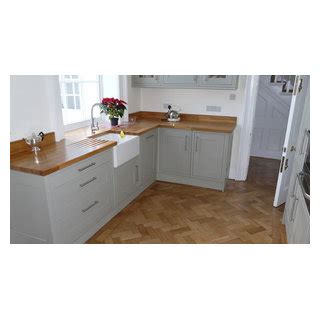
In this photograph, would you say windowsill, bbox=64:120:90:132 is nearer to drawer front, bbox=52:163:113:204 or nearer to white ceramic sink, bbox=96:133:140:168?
white ceramic sink, bbox=96:133:140:168

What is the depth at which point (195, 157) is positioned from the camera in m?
3.57

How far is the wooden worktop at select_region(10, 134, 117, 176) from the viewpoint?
1.87 m

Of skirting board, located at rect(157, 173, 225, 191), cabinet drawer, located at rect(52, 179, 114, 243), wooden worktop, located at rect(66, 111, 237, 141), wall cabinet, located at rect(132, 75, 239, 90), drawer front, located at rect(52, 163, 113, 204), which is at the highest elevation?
wall cabinet, located at rect(132, 75, 239, 90)

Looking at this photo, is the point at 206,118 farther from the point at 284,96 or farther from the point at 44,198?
the point at 44,198

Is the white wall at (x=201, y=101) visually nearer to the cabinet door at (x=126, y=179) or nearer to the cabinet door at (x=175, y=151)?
the cabinet door at (x=175, y=151)

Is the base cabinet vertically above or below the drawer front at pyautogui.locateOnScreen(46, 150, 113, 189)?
below

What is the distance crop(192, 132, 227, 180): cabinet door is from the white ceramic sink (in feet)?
2.78

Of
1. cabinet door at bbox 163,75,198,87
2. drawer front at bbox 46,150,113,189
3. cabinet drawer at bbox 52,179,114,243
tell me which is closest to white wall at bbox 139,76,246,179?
cabinet door at bbox 163,75,198,87

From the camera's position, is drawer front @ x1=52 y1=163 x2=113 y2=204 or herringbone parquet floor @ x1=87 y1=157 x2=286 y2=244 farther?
herringbone parquet floor @ x1=87 y1=157 x2=286 y2=244

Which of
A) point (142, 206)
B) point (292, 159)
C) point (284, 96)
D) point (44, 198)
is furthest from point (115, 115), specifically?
point (284, 96)

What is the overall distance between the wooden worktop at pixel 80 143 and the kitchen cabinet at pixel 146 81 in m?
0.47

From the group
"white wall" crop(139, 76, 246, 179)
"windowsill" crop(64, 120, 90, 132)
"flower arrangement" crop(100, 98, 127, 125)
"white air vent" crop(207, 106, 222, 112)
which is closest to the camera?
"windowsill" crop(64, 120, 90, 132)

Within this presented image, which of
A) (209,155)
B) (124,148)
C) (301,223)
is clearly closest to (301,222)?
(301,223)

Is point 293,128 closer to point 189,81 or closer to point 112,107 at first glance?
point 189,81
